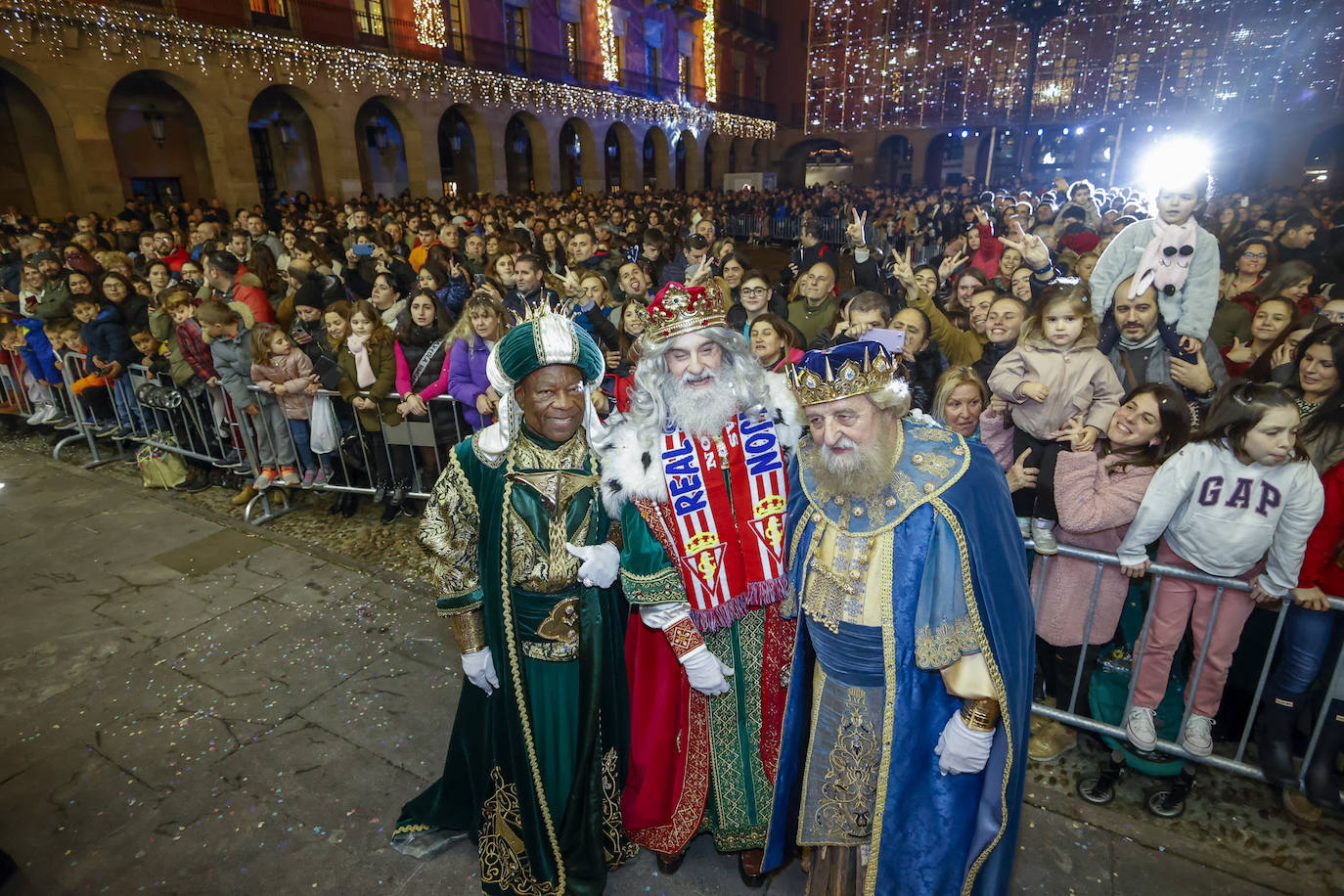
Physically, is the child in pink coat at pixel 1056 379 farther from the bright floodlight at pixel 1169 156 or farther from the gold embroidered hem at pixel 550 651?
the bright floodlight at pixel 1169 156

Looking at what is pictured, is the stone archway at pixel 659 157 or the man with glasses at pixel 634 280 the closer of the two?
the man with glasses at pixel 634 280

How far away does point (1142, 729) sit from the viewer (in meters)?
3.16

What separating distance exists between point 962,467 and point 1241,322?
15.6 ft

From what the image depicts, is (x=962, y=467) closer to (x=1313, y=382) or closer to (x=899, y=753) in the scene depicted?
(x=899, y=753)

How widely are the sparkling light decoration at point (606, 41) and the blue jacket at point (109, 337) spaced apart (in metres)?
29.8

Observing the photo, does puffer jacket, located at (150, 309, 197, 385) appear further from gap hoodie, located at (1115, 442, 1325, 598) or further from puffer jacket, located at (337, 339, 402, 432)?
gap hoodie, located at (1115, 442, 1325, 598)

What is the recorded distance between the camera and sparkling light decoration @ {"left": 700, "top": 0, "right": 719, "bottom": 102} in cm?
4047

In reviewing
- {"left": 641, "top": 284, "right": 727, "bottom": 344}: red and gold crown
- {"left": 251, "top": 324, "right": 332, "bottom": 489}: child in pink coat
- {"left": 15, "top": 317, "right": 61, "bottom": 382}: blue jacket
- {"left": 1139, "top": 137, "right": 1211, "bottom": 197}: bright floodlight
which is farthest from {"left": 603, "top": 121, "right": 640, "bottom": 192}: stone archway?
{"left": 641, "top": 284, "right": 727, "bottom": 344}: red and gold crown

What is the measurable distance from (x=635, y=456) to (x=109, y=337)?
719 cm

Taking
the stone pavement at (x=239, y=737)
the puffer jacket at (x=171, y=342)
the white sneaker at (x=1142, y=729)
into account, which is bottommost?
the stone pavement at (x=239, y=737)

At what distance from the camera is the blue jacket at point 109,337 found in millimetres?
6977

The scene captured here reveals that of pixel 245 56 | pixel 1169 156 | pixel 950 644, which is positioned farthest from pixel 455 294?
pixel 1169 156

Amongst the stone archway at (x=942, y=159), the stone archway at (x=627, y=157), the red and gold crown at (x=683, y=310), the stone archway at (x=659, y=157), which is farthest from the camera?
the stone archway at (x=942, y=159)

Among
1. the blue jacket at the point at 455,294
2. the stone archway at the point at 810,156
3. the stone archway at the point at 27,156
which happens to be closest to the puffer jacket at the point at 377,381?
the blue jacket at the point at 455,294
